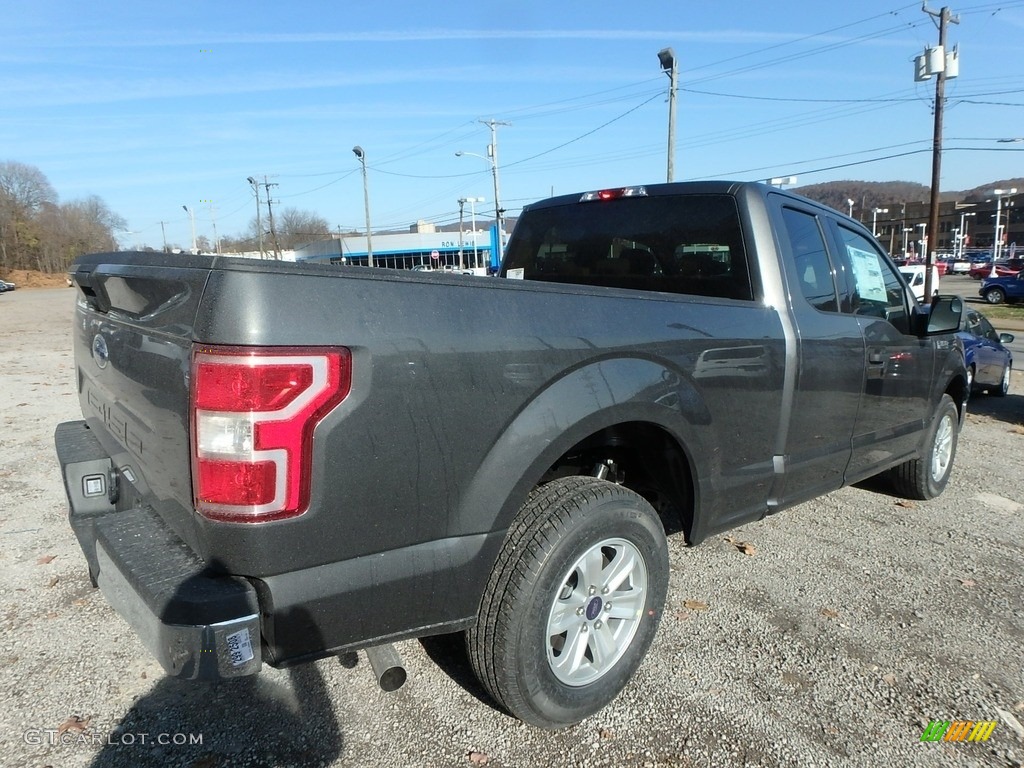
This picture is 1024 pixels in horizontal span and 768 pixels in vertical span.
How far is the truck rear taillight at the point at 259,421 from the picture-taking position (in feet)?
5.57

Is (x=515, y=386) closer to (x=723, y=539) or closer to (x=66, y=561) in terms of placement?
(x=723, y=539)

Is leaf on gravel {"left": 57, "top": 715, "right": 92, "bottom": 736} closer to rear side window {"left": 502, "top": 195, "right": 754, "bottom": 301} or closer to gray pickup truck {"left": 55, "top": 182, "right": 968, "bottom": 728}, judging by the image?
gray pickup truck {"left": 55, "top": 182, "right": 968, "bottom": 728}

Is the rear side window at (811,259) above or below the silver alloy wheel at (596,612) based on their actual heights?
above

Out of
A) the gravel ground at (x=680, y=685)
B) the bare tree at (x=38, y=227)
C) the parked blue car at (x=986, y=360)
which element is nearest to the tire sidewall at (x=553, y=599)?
the gravel ground at (x=680, y=685)

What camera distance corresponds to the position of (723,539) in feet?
14.0

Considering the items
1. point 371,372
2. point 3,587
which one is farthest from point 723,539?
point 3,587

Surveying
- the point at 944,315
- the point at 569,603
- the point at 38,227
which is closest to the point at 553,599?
the point at 569,603

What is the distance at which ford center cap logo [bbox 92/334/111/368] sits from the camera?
2.48 metres

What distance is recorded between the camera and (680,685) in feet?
8.98

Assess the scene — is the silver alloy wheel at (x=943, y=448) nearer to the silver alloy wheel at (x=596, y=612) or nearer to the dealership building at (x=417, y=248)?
the silver alloy wheel at (x=596, y=612)

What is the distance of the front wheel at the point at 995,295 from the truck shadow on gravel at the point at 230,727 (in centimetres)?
3583

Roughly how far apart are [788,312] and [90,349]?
3012mm

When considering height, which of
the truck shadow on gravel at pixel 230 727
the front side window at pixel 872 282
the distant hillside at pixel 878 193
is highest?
the distant hillside at pixel 878 193

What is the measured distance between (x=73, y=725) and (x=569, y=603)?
1.79m
